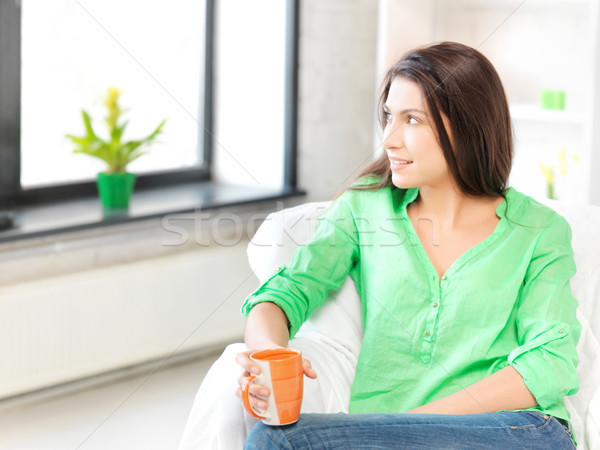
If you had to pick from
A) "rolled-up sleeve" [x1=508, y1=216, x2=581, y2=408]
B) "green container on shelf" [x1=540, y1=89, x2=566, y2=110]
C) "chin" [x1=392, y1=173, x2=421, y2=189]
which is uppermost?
"green container on shelf" [x1=540, y1=89, x2=566, y2=110]

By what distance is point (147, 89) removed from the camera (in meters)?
2.98

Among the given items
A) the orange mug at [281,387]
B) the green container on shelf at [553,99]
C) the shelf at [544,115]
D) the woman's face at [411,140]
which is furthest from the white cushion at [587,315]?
the green container on shelf at [553,99]

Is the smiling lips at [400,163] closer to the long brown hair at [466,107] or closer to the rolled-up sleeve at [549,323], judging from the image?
the long brown hair at [466,107]

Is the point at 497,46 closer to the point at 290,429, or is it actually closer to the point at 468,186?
the point at 468,186

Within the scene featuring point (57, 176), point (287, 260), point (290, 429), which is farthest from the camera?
point (57, 176)

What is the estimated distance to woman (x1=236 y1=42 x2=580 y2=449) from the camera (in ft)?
4.46

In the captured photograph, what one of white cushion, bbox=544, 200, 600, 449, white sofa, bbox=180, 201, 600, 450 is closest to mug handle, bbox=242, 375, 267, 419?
white sofa, bbox=180, 201, 600, 450

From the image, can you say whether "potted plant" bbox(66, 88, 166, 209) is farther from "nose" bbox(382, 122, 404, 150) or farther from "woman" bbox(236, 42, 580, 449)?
"nose" bbox(382, 122, 404, 150)

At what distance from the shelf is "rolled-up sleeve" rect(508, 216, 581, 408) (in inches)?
42.5

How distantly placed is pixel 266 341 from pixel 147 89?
1815 mm

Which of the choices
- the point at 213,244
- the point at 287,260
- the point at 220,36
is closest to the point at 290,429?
the point at 287,260

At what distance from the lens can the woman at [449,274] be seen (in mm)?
1358

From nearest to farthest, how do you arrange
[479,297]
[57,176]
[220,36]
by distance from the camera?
[479,297] < [57,176] < [220,36]

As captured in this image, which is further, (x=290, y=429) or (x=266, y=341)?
(x=266, y=341)
